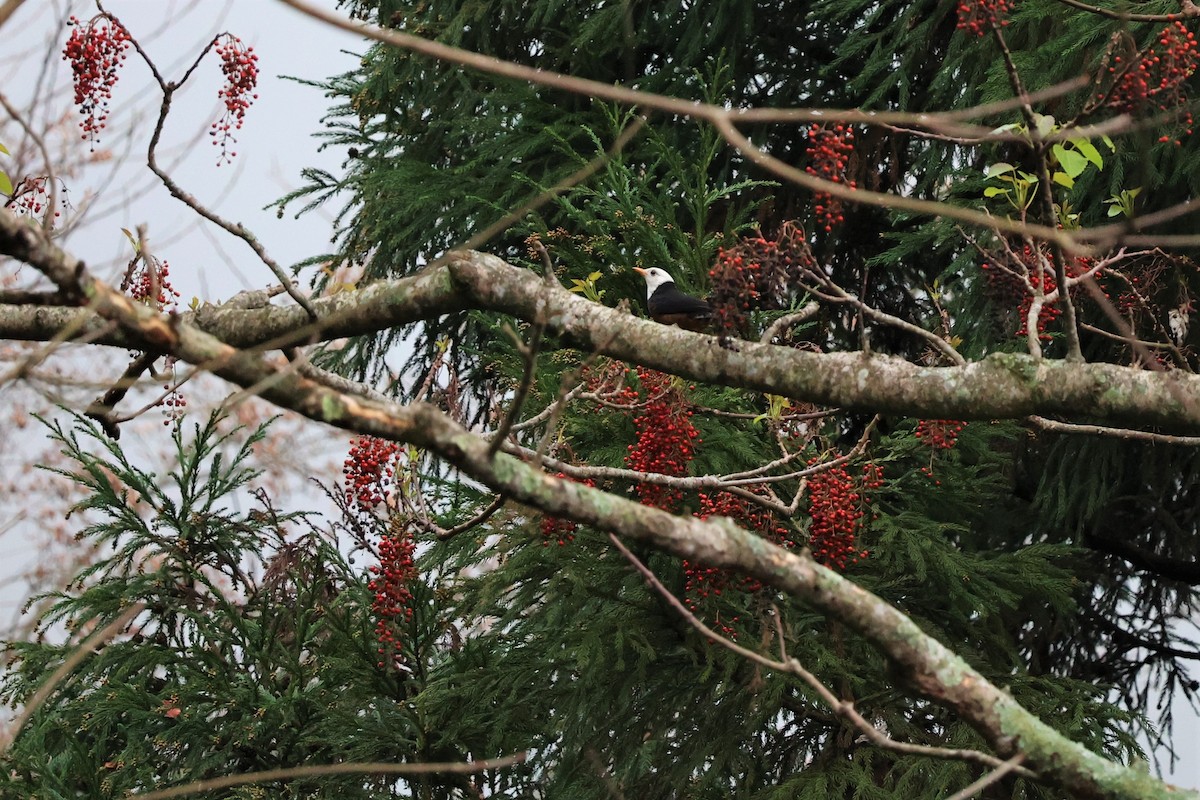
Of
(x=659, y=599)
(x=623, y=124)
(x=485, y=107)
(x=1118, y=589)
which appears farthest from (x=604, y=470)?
(x=1118, y=589)

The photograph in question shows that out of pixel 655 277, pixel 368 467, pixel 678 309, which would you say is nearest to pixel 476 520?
pixel 368 467

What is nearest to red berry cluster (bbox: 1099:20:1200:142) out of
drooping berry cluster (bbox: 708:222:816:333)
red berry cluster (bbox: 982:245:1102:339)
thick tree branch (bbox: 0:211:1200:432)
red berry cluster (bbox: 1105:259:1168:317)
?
red berry cluster (bbox: 982:245:1102:339)

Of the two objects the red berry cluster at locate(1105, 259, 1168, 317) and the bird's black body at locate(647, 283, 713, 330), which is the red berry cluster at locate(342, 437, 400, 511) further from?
the red berry cluster at locate(1105, 259, 1168, 317)

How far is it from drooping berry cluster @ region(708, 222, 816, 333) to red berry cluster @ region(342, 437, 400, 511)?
41.3 inches

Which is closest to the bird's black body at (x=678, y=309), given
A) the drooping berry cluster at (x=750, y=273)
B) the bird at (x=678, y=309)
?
the bird at (x=678, y=309)

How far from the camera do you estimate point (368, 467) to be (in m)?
3.38

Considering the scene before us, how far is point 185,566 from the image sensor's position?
214 inches

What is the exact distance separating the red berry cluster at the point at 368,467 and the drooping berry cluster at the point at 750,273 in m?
1.05

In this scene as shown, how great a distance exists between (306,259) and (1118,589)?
4.69m

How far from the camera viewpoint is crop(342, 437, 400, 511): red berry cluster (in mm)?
3379

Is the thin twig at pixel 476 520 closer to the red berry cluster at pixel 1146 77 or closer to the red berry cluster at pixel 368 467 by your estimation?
the red berry cluster at pixel 368 467

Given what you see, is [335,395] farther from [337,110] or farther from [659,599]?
[337,110]

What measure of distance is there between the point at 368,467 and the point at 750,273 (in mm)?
1189

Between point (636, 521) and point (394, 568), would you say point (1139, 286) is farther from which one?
point (636, 521)
